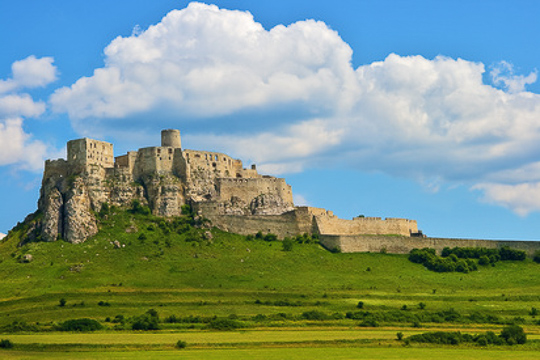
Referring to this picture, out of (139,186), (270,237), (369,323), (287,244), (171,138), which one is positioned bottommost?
(369,323)

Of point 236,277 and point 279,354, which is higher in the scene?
point 236,277

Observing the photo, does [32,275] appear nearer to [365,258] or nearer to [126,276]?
[126,276]

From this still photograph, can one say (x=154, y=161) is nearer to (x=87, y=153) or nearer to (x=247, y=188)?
(x=87, y=153)

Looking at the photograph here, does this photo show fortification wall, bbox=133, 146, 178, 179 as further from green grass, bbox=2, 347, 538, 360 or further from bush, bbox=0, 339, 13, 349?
green grass, bbox=2, 347, 538, 360

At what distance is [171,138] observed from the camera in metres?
146

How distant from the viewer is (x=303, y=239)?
454 ft

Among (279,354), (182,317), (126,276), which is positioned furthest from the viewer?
(126,276)

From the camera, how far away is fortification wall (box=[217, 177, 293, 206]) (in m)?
145

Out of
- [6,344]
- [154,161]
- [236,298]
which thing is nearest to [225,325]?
[236,298]

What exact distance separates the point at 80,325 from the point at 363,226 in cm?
6797

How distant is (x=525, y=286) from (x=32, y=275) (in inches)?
2741

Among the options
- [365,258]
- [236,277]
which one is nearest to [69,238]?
[236,277]

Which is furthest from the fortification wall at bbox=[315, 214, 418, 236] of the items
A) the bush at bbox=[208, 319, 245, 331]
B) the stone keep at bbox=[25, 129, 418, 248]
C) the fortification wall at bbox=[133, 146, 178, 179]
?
the bush at bbox=[208, 319, 245, 331]

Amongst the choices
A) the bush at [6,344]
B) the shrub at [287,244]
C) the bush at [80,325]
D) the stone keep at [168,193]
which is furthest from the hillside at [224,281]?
the bush at [6,344]
